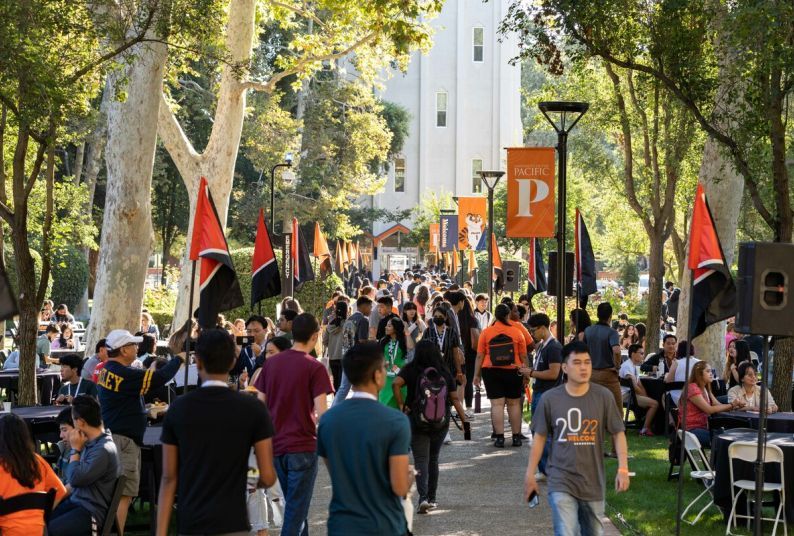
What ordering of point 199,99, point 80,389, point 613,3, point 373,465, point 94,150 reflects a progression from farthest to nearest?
point 199,99 < point 94,150 < point 613,3 < point 80,389 < point 373,465

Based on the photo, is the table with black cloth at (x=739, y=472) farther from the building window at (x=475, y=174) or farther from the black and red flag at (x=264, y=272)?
the building window at (x=475, y=174)

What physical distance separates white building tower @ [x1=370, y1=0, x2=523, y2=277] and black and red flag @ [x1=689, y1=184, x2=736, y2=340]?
6667cm

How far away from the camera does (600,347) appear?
14984 mm

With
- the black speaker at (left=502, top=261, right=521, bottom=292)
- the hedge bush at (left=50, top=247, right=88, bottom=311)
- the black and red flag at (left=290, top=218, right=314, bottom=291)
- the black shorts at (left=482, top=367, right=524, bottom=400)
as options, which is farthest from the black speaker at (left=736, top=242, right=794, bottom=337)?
the hedge bush at (left=50, top=247, right=88, bottom=311)

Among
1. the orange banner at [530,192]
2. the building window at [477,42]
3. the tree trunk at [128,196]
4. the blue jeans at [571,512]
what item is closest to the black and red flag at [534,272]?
the orange banner at [530,192]

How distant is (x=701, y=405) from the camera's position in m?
13.3

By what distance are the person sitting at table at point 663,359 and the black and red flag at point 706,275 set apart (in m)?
6.98

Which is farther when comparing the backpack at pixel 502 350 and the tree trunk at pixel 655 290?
the tree trunk at pixel 655 290

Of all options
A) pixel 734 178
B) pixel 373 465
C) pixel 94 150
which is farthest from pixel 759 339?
pixel 94 150

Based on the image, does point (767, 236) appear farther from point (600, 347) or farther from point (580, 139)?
point (600, 347)

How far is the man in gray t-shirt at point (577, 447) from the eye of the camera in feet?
25.5

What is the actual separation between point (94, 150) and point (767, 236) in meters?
25.2

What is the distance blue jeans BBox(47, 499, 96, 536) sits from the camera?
27.8 ft

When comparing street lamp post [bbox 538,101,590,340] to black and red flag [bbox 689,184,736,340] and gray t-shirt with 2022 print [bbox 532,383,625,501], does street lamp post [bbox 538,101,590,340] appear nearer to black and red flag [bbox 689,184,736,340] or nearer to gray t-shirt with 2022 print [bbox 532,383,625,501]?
black and red flag [bbox 689,184,736,340]
